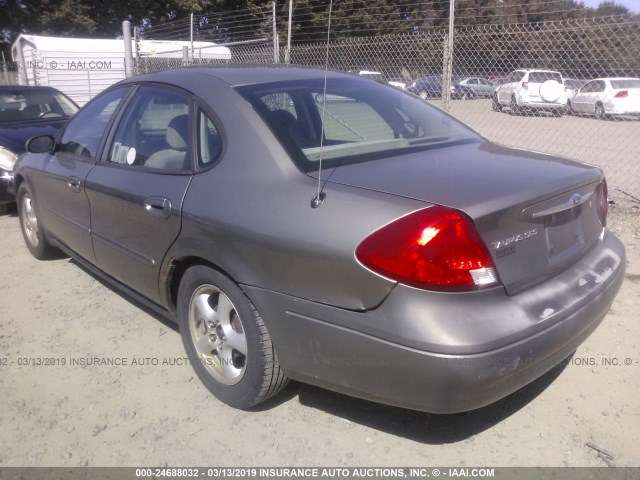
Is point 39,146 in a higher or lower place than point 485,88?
lower

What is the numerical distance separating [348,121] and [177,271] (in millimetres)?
1272

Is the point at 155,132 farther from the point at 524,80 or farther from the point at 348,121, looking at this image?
the point at 524,80

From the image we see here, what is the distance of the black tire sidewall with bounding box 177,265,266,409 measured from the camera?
105 inches

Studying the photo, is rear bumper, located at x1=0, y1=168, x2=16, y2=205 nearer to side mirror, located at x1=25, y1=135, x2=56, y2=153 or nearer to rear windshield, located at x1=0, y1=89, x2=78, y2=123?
rear windshield, located at x1=0, y1=89, x2=78, y2=123

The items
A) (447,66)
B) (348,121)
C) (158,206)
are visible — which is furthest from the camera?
(447,66)

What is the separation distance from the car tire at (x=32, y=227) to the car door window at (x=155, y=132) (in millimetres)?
1649

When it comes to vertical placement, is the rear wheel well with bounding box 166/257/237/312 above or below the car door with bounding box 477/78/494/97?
below

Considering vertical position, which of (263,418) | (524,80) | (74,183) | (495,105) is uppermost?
(524,80)

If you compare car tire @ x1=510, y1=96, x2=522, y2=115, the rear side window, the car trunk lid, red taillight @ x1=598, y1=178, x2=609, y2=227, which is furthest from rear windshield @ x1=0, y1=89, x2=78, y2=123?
the rear side window

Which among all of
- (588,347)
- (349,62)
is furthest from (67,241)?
(349,62)

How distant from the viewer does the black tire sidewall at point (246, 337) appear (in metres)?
2.66

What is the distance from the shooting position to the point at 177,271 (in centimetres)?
314

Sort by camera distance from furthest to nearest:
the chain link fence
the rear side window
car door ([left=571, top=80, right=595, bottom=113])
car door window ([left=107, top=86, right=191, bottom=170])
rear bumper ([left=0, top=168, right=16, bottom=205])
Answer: car door ([left=571, top=80, right=595, bottom=113]), the rear side window, the chain link fence, rear bumper ([left=0, top=168, right=16, bottom=205]), car door window ([left=107, top=86, right=191, bottom=170])

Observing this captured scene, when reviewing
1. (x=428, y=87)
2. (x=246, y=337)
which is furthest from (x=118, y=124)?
(x=428, y=87)
